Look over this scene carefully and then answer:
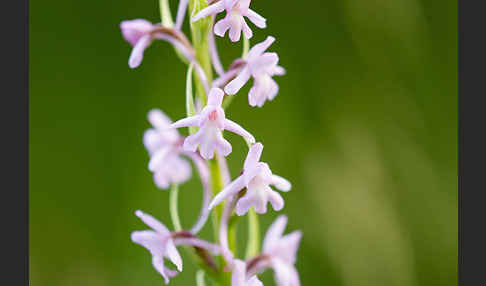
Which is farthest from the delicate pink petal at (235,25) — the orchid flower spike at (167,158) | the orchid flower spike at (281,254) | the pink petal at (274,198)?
the orchid flower spike at (281,254)

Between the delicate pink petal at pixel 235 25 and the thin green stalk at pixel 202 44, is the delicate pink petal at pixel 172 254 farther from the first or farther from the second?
the delicate pink petal at pixel 235 25

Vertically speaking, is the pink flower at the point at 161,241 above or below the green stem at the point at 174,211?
below

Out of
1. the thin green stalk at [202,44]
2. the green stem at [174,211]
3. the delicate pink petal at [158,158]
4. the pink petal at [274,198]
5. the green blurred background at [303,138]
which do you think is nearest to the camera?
the pink petal at [274,198]

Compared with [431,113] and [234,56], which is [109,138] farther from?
[431,113]

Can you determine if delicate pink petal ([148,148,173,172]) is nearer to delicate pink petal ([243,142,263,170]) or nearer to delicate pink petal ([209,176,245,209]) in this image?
delicate pink petal ([209,176,245,209])

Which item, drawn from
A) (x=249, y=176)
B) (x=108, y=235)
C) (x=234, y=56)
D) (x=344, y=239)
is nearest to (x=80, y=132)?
(x=108, y=235)

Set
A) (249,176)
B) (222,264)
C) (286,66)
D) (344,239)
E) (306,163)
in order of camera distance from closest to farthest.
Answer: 1. (249,176)
2. (222,264)
3. (344,239)
4. (306,163)
5. (286,66)
